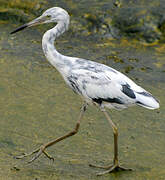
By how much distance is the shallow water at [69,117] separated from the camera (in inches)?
220

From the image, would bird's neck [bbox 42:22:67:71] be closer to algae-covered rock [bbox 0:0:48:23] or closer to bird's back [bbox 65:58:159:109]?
bird's back [bbox 65:58:159:109]

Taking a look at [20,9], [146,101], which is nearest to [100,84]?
[146,101]

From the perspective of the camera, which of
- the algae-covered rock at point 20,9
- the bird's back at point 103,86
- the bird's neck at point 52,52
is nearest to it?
the bird's back at point 103,86

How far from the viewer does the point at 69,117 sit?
6898mm

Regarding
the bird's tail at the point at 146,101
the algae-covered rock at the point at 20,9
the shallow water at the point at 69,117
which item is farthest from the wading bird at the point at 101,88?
the algae-covered rock at the point at 20,9

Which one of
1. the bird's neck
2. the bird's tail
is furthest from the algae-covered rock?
the bird's tail

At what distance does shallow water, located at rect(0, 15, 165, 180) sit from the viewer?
5.58 m

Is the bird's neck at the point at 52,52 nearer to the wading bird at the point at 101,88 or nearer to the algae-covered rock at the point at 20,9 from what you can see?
the wading bird at the point at 101,88

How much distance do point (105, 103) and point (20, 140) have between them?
1.20 metres

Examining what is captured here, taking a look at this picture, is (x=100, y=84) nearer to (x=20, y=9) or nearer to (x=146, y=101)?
(x=146, y=101)

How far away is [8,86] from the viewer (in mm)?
7734

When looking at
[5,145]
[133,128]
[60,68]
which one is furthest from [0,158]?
[133,128]

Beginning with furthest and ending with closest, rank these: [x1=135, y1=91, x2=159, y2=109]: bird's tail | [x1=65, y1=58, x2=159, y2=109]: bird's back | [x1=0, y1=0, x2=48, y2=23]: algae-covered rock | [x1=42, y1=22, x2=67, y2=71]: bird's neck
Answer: [x1=0, y1=0, x2=48, y2=23]: algae-covered rock < [x1=42, y1=22, x2=67, y2=71]: bird's neck < [x1=65, y1=58, x2=159, y2=109]: bird's back < [x1=135, y1=91, x2=159, y2=109]: bird's tail

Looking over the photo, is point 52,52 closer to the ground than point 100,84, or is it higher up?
higher up
